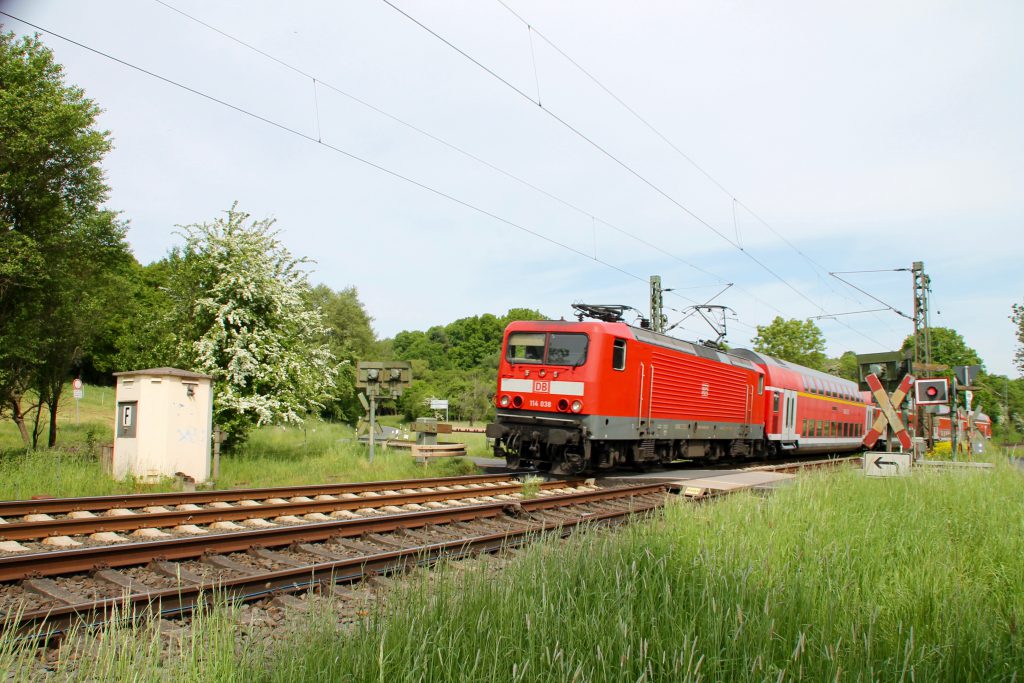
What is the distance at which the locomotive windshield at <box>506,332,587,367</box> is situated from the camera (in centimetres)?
1385

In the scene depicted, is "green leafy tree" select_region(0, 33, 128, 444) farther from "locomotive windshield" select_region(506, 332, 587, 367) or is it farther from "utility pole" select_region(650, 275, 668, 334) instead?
"utility pole" select_region(650, 275, 668, 334)

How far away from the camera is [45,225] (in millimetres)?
15977

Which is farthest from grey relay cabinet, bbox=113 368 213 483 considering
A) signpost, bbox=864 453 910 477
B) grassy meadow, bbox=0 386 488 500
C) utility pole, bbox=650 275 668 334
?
utility pole, bbox=650 275 668 334

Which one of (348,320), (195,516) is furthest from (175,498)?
(348,320)

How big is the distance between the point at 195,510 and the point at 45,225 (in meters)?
11.3

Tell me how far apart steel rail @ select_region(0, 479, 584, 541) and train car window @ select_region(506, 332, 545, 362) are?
12.3 ft

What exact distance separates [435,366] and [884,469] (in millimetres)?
88812

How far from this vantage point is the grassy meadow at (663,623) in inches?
115

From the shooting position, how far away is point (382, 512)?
9.51 m

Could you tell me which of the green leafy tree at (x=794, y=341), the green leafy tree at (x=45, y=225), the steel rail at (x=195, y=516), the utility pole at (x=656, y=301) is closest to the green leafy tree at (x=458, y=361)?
the green leafy tree at (x=794, y=341)

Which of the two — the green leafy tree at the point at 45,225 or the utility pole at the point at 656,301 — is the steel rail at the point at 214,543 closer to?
the green leafy tree at the point at 45,225

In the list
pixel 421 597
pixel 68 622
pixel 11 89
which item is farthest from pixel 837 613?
pixel 11 89

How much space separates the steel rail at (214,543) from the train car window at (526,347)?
15.7 ft

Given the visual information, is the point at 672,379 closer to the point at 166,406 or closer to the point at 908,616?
the point at 166,406
